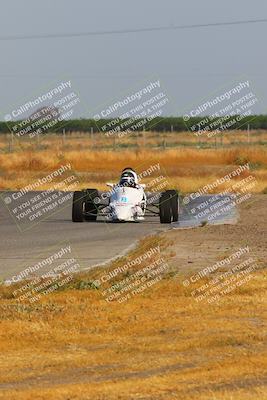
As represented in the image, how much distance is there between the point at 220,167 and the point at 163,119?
234 ft

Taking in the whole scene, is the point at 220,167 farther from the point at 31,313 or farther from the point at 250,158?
the point at 31,313

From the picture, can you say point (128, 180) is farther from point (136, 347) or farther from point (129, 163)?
point (129, 163)

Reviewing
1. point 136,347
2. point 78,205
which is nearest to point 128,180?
point 78,205

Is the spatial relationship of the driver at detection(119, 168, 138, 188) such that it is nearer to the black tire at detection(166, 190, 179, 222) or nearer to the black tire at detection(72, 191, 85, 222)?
the black tire at detection(166, 190, 179, 222)

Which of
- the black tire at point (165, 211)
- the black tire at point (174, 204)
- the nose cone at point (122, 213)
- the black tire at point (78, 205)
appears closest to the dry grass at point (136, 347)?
the nose cone at point (122, 213)

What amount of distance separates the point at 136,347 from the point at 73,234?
1775 cm

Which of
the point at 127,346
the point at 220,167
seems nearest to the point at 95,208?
the point at 127,346

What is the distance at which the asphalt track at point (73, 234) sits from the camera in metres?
24.6

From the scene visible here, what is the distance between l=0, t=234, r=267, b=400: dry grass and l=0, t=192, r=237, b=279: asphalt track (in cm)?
528

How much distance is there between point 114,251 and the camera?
2569 centimetres

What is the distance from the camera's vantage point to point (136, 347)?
43.3ft

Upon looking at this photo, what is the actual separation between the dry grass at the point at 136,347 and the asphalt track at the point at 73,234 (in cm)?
528

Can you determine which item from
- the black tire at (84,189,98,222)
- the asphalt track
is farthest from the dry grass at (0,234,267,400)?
the black tire at (84,189,98,222)

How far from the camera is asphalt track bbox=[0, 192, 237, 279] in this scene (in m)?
24.6
